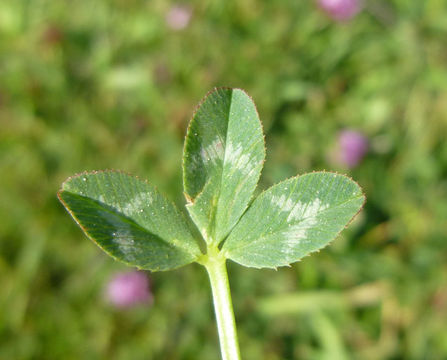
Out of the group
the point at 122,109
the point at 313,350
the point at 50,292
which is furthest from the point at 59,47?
the point at 313,350

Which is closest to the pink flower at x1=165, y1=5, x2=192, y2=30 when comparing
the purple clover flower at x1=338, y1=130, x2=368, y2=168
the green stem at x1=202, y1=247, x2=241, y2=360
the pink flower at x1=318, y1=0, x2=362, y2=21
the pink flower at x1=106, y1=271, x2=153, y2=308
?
the pink flower at x1=318, y1=0, x2=362, y2=21

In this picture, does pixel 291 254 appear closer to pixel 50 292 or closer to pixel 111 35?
pixel 50 292

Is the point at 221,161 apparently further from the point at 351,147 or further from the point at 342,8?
the point at 342,8

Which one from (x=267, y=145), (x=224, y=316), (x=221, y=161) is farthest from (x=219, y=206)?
(x=267, y=145)

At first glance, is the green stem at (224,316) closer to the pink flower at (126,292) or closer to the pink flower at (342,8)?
the pink flower at (126,292)

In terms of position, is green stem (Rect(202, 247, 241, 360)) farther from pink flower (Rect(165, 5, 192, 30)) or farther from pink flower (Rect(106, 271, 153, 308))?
pink flower (Rect(165, 5, 192, 30))

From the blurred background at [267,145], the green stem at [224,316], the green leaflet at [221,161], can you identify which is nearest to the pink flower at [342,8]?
the blurred background at [267,145]
